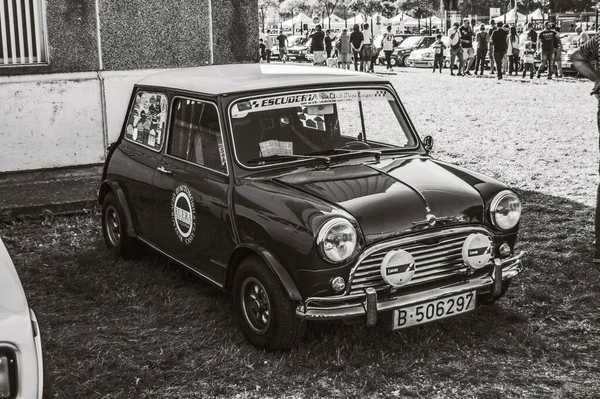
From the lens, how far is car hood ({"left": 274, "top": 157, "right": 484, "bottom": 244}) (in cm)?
432

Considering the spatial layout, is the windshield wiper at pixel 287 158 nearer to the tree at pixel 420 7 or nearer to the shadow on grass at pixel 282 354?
the shadow on grass at pixel 282 354

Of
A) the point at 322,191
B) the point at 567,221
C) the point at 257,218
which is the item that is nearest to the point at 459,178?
the point at 322,191

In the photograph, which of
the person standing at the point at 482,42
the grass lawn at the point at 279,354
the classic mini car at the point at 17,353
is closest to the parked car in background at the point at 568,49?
the person standing at the point at 482,42

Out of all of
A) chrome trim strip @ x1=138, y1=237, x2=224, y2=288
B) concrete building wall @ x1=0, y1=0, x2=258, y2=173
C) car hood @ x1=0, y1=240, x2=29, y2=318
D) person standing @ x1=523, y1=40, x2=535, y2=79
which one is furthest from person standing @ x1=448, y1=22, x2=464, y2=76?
car hood @ x1=0, y1=240, x2=29, y2=318

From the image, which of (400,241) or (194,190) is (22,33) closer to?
(194,190)

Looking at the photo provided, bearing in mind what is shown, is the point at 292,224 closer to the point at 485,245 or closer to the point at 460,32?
the point at 485,245

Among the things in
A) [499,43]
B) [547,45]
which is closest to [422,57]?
[499,43]

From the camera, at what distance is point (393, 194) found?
4484 millimetres

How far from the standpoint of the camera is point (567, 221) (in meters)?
7.62

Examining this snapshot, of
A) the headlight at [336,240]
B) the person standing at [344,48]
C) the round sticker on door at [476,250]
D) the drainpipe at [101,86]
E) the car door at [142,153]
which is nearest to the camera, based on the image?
the headlight at [336,240]

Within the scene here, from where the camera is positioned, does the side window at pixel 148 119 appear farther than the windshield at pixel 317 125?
Yes

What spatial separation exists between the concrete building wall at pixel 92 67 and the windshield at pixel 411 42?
91.1 feet

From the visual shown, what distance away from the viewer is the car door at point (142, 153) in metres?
5.75

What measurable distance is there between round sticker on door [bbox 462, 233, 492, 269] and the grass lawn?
0.51 meters
